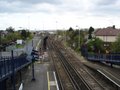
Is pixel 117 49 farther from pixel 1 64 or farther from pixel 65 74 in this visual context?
pixel 1 64

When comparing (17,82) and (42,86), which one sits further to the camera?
(17,82)

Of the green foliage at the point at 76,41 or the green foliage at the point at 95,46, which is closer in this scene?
the green foliage at the point at 95,46

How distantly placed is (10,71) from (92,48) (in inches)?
A: 1555

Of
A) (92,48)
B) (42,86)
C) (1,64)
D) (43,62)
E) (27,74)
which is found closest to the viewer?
(1,64)

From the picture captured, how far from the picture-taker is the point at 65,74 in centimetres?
3853

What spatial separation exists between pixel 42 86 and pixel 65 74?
10251 millimetres

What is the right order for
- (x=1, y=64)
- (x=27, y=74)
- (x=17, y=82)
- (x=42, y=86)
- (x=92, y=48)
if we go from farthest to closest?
(x=92, y=48) < (x=27, y=74) < (x=17, y=82) < (x=42, y=86) < (x=1, y=64)

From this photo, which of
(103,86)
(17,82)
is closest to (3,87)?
(17,82)

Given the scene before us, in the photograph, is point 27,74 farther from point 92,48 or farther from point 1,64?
point 92,48

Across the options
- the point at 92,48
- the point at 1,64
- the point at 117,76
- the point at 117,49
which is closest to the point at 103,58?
the point at 117,49

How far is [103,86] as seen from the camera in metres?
29.0

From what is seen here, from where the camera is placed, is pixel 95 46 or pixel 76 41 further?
pixel 76 41

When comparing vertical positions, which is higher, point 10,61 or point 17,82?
point 10,61

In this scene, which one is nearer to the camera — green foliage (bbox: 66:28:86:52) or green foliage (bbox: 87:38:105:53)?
green foliage (bbox: 87:38:105:53)
